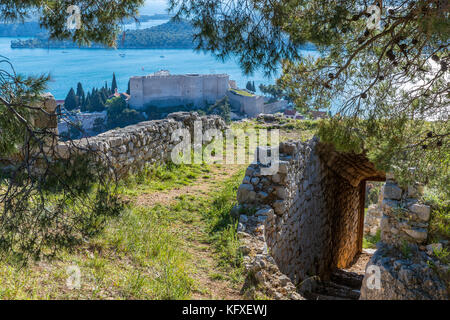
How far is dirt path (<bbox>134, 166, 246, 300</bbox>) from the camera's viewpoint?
413cm

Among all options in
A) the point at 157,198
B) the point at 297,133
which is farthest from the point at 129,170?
the point at 297,133

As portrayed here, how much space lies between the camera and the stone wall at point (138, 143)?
673cm

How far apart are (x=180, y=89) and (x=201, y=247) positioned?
58.5 m

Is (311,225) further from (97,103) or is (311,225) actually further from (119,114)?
(119,114)

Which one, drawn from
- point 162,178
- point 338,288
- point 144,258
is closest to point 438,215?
point 338,288

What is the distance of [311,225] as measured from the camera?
26.5 ft

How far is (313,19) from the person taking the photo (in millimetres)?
4168

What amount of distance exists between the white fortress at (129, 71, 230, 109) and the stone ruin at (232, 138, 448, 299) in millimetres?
50633

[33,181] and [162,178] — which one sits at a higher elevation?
[33,181]

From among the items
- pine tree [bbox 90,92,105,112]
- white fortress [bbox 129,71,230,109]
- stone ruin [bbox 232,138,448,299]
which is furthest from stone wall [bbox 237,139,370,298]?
white fortress [bbox 129,71,230,109]

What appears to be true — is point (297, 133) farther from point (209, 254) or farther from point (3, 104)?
point (3, 104)

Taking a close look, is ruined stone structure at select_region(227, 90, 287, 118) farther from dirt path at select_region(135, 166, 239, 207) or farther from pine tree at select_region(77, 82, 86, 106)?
dirt path at select_region(135, 166, 239, 207)

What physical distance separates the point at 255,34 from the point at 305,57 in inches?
36.7

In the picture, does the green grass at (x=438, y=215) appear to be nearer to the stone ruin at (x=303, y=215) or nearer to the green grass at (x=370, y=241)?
the stone ruin at (x=303, y=215)
